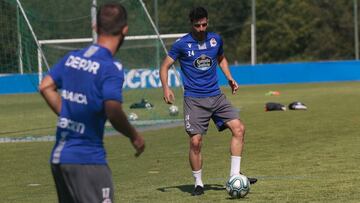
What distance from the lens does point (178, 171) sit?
39.2ft

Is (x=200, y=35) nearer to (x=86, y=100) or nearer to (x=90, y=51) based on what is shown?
(x=90, y=51)

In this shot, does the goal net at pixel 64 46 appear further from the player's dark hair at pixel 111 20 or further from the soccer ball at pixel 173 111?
the player's dark hair at pixel 111 20

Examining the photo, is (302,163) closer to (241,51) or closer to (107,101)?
(107,101)

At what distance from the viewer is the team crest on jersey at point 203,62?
997 cm

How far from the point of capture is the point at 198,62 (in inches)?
392

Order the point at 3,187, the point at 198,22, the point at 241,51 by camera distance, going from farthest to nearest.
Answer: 1. the point at 241,51
2. the point at 3,187
3. the point at 198,22

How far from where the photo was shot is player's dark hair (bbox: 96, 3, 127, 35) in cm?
520

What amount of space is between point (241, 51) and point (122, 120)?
217 ft

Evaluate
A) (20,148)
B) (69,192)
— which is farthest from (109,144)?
(69,192)

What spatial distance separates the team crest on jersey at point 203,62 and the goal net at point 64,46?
10452mm

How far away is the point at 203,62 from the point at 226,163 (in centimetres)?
301

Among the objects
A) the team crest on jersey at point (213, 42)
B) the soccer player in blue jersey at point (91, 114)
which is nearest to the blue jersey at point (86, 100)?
the soccer player in blue jersey at point (91, 114)

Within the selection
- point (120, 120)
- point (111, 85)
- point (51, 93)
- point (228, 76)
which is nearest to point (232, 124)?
point (228, 76)

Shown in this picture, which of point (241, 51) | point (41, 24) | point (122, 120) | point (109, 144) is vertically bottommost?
point (122, 120)
